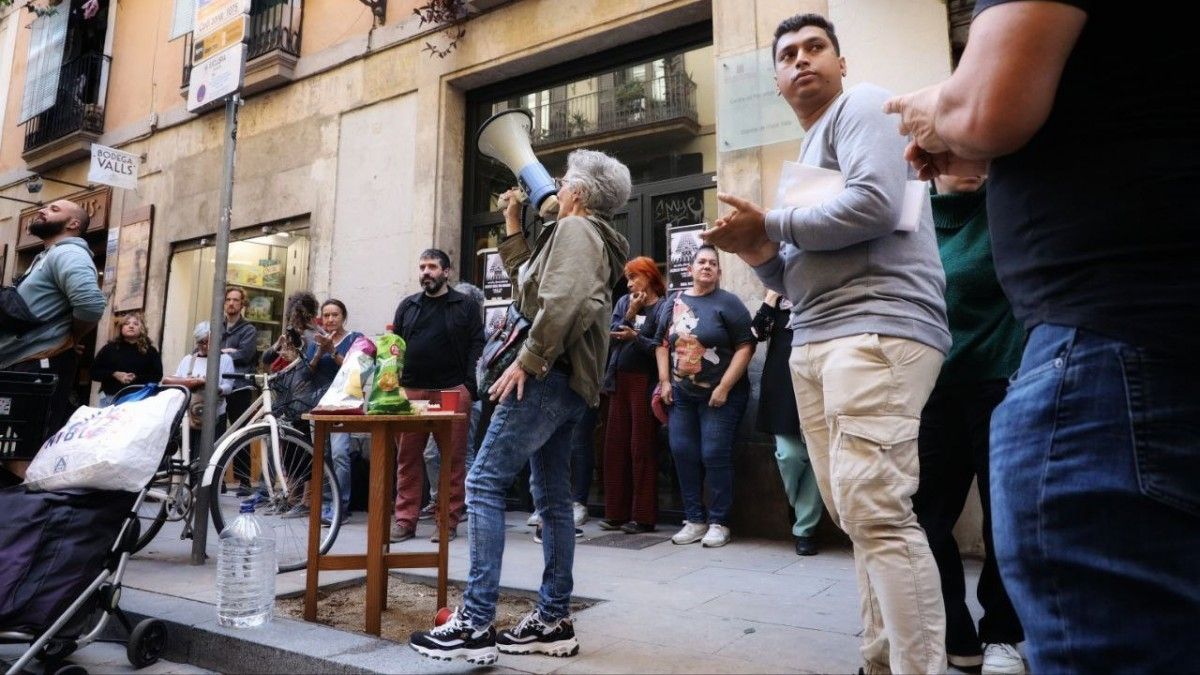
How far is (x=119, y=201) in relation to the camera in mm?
11109

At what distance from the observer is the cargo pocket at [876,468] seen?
2.03 m

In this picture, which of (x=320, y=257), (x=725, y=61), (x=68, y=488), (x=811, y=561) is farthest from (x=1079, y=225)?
(x=320, y=257)

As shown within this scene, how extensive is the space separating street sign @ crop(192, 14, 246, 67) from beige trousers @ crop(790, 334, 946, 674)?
437 centimetres

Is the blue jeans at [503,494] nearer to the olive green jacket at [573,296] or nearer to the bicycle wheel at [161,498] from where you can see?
the olive green jacket at [573,296]

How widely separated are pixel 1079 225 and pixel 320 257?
8.27m

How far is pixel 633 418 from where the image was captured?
5613mm

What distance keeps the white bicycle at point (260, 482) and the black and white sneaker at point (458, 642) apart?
207cm

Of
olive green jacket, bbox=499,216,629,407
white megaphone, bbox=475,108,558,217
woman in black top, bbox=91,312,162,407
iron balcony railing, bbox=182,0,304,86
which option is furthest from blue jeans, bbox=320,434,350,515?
iron balcony railing, bbox=182,0,304,86

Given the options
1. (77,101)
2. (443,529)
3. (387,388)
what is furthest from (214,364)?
(77,101)

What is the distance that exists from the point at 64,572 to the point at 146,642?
46 cm

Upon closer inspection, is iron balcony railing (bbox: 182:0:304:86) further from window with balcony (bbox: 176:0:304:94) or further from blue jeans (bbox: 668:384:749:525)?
blue jeans (bbox: 668:384:749:525)

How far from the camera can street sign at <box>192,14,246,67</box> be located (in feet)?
15.8

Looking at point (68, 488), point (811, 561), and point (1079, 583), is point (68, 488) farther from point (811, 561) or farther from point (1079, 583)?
point (811, 561)

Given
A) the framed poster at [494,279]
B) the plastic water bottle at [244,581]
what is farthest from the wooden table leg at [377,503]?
the framed poster at [494,279]
